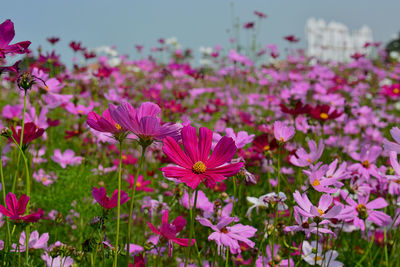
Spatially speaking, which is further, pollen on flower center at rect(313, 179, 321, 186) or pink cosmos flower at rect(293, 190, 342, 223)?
pollen on flower center at rect(313, 179, 321, 186)

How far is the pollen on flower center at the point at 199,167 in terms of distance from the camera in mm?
561

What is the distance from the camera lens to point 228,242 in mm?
648

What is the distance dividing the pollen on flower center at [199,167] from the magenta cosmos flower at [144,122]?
0.05 m

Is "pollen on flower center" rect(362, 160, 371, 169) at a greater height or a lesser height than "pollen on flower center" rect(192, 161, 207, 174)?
lesser

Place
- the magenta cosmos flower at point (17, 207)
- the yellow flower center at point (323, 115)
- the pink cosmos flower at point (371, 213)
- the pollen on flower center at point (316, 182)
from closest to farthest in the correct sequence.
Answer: the magenta cosmos flower at point (17, 207), the pollen on flower center at point (316, 182), the pink cosmos flower at point (371, 213), the yellow flower center at point (323, 115)

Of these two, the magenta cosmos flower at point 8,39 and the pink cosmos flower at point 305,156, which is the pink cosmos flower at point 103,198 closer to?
the magenta cosmos flower at point 8,39

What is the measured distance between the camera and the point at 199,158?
580mm

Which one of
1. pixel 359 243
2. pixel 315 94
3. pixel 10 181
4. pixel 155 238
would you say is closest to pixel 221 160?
pixel 155 238

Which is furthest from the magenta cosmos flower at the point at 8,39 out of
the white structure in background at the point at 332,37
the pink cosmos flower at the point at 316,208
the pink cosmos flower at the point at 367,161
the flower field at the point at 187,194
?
the white structure in background at the point at 332,37

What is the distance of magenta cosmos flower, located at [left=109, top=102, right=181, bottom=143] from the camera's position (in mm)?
514

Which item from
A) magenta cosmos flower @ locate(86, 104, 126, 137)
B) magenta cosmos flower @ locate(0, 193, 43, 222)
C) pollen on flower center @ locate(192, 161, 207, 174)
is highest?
magenta cosmos flower @ locate(86, 104, 126, 137)

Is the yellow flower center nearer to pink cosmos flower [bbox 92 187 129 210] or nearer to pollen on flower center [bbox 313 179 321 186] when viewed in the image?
pollen on flower center [bbox 313 179 321 186]

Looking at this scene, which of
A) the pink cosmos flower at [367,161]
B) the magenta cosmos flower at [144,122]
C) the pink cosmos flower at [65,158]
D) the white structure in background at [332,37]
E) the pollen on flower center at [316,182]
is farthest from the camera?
the white structure in background at [332,37]

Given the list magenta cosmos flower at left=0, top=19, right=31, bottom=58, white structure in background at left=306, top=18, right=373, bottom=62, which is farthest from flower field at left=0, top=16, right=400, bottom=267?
white structure in background at left=306, top=18, right=373, bottom=62
